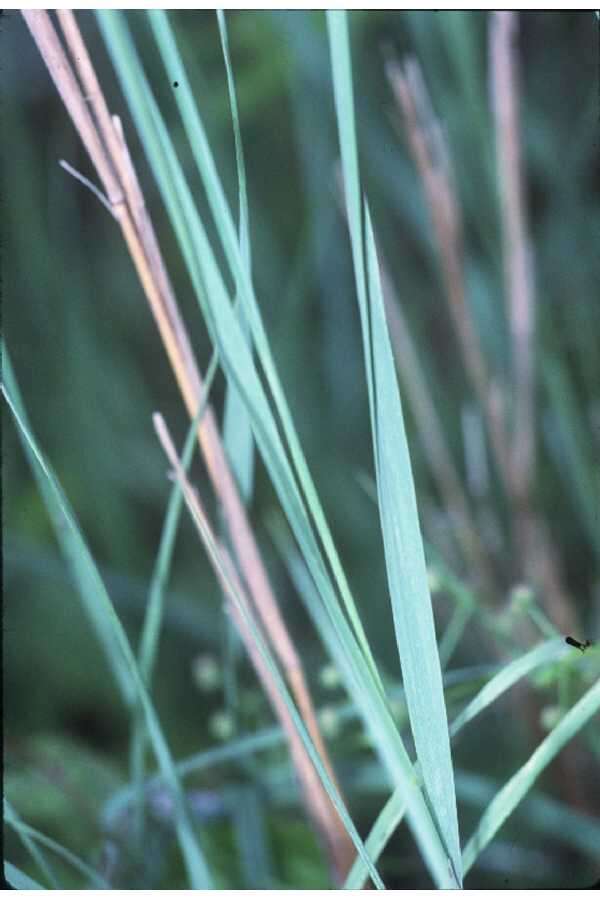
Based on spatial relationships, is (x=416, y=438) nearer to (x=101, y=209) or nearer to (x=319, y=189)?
(x=319, y=189)

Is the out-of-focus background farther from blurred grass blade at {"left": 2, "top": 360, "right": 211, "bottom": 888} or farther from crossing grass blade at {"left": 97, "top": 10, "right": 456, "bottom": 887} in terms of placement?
crossing grass blade at {"left": 97, "top": 10, "right": 456, "bottom": 887}

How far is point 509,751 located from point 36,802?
32cm

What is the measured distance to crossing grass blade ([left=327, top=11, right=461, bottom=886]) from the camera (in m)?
0.36

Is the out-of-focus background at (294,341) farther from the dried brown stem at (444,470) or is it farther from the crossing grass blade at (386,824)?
the crossing grass blade at (386,824)

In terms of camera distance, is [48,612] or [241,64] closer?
[48,612]

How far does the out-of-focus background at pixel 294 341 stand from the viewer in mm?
765

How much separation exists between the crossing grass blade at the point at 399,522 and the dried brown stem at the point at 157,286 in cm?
9

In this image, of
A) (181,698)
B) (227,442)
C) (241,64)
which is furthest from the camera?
(241,64)

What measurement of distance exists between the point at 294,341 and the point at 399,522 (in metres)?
0.54

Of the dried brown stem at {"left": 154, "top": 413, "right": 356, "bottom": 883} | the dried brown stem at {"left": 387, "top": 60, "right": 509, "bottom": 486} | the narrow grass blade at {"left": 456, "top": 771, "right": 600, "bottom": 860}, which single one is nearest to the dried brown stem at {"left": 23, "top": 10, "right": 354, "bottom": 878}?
the dried brown stem at {"left": 154, "top": 413, "right": 356, "bottom": 883}

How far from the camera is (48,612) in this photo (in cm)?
87

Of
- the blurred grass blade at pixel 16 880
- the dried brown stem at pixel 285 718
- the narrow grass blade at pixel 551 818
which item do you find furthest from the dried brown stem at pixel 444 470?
the blurred grass blade at pixel 16 880

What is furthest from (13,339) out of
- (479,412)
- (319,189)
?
(479,412)

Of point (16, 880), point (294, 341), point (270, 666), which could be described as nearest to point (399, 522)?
point (270, 666)
